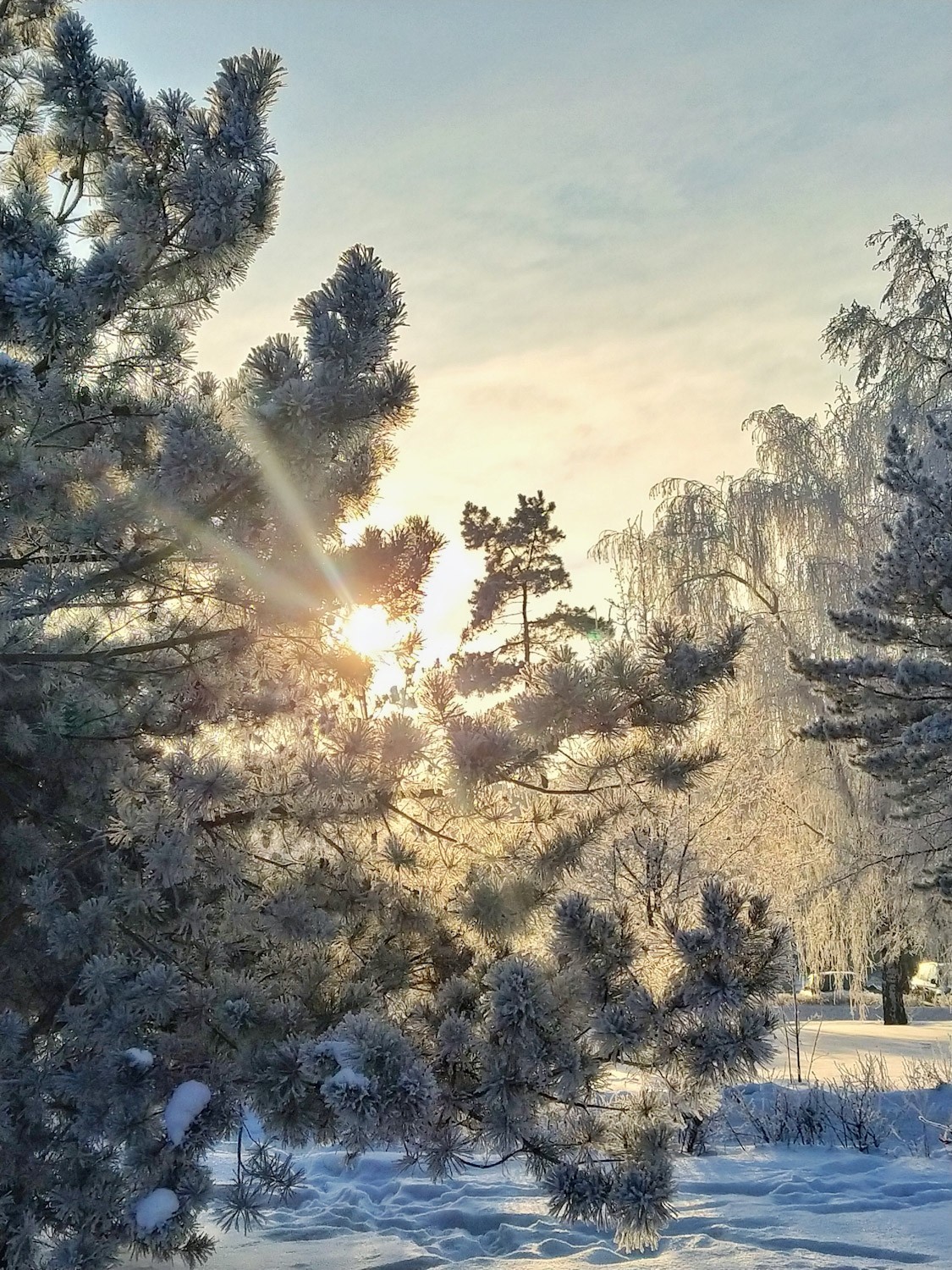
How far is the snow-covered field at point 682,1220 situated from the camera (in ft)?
14.3

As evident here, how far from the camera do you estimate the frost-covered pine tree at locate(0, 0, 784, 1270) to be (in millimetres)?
2809

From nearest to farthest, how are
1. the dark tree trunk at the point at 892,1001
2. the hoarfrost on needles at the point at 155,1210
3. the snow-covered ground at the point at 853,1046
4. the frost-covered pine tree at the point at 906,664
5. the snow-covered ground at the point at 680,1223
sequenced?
1. the hoarfrost on needles at the point at 155,1210
2. the snow-covered ground at the point at 680,1223
3. the frost-covered pine tree at the point at 906,664
4. the snow-covered ground at the point at 853,1046
5. the dark tree trunk at the point at 892,1001

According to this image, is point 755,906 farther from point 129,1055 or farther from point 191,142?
point 191,142

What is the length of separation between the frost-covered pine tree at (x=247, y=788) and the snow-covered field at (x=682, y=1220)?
159cm

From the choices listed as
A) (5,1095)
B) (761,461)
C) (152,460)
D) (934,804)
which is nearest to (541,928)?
(5,1095)

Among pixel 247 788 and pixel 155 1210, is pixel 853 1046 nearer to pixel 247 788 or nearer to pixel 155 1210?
pixel 247 788

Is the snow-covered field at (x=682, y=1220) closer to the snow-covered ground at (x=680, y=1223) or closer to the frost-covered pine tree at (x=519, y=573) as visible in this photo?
the snow-covered ground at (x=680, y=1223)

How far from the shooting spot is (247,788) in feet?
11.0

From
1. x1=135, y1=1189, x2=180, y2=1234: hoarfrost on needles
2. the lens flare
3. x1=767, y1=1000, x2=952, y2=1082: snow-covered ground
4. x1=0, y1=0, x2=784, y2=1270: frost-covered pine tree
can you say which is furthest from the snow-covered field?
the lens flare

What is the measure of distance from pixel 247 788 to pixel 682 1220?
3.49 m

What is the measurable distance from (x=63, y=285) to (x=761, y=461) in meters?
12.4

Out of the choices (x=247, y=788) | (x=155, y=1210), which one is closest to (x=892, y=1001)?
(x=247, y=788)

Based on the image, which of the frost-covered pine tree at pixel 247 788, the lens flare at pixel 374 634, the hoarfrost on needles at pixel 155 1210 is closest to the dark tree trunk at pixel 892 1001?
the lens flare at pixel 374 634

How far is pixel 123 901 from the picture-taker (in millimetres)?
3348
